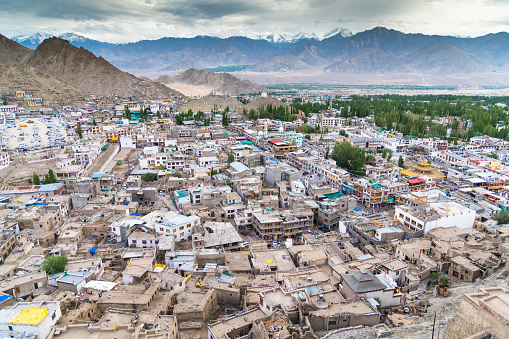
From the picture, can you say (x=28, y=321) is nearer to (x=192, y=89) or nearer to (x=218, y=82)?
(x=218, y=82)

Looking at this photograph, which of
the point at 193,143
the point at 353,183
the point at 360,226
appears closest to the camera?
the point at 360,226

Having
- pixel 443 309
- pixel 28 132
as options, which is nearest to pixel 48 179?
pixel 28 132

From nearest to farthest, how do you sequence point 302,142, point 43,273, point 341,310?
point 341,310
point 43,273
point 302,142

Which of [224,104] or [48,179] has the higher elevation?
[224,104]

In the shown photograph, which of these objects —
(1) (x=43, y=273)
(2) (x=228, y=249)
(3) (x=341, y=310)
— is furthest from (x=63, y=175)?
(3) (x=341, y=310)

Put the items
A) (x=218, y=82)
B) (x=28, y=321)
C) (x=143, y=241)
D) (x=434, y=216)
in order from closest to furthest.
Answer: (x=28, y=321) → (x=143, y=241) → (x=434, y=216) → (x=218, y=82)

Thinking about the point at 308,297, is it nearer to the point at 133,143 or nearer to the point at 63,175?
the point at 63,175

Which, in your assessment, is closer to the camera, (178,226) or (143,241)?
(143,241)
